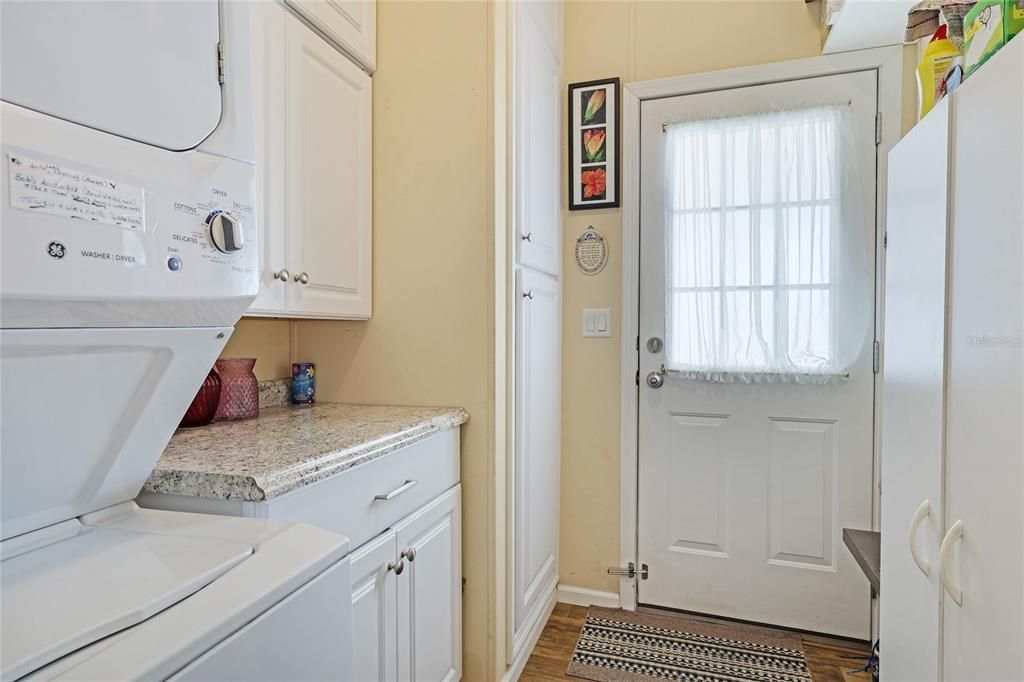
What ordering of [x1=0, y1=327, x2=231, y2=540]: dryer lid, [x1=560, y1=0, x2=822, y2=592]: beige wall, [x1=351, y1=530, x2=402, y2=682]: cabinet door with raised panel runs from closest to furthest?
[x1=0, y1=327, x2=231, y2=540]: dryer lid → [x1=351, y1=530, x2=402, y2=682]: cabinet door with raised panel → [x1=560, y1=0, x2=822, y2=592]: beige wall

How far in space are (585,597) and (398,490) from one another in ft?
4.56

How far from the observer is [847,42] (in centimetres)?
194

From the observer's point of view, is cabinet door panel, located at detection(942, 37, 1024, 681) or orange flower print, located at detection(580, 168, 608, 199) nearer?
cabinet door panel, located at detection(942, 37, 1024, 681)

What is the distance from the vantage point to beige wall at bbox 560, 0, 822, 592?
2.18 m

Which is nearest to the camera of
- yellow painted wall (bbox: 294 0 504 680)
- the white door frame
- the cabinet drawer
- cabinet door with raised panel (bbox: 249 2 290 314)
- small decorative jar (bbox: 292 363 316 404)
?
the cabinet drawer

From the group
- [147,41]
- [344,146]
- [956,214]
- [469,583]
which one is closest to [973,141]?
[956,214]

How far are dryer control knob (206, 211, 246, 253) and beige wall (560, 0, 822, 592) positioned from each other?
1.68m

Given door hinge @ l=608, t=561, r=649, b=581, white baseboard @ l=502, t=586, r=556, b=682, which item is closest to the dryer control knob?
white baseboard @ l=502, t=586, r=556, b=682

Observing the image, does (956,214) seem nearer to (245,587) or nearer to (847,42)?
(245,587)

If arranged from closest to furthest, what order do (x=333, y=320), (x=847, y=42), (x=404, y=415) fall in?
(x=404, y=415) < (x=333, y=320) < (x=847, y=42)

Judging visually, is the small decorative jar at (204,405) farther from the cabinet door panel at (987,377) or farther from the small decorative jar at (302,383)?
the cabinet door panel at (987,377)

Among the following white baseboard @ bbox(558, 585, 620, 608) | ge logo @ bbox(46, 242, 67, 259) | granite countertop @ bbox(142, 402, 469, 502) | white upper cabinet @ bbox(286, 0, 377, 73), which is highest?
white upper cabinet @ bbox(286, 0, 377, 73)

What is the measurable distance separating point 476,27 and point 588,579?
2.06 m

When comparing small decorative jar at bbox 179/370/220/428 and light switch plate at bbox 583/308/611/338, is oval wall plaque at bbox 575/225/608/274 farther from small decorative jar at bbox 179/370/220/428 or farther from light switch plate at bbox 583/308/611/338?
small decorative jar at bbox 179/370/220/428
